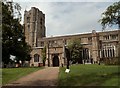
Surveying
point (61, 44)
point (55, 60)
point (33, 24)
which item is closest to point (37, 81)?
point (55, 60)

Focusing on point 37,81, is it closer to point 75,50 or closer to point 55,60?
point 75,50

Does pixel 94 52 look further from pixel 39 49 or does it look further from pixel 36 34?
pixel 36 34

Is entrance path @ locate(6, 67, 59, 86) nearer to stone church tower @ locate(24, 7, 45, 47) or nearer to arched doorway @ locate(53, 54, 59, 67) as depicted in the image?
arched doorway @ locate(53, 54, 59, 67)

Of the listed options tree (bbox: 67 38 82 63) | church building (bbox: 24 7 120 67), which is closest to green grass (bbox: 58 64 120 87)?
church building (bbox: 24 7 120 67)

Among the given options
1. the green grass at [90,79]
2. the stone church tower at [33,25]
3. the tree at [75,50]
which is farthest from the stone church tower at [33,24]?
the green grass at [90,79]

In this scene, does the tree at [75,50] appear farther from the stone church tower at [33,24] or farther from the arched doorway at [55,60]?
the stone church tower at [33,24]

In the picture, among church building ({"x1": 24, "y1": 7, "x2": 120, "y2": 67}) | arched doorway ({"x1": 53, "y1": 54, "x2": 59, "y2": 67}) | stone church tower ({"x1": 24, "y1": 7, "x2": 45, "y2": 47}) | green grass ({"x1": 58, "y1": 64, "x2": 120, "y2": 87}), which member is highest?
stone church tower ({"x1": 24, "y1": 7, "x2": 45, "y2": 47})

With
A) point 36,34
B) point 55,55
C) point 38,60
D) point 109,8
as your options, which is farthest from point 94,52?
point 109,8

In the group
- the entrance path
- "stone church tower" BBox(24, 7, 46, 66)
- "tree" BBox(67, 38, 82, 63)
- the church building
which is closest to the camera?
the entrance path

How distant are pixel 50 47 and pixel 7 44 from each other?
3290 cm

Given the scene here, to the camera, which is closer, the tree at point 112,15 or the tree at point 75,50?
the tree at point 112,15

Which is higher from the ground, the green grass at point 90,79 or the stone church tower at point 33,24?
the stone church tower at point 33,24

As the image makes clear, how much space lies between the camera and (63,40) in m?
90.6

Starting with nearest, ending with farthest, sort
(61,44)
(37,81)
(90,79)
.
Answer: (90,79) < (37,81) < (61,44)
